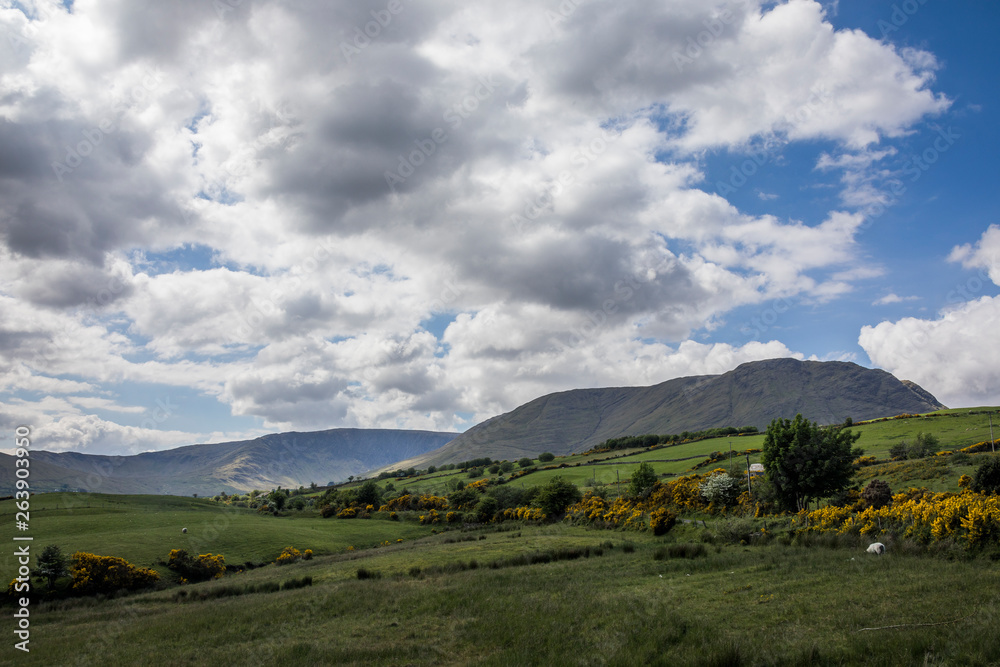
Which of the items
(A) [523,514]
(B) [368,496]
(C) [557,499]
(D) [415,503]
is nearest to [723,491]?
(C) [557,499]


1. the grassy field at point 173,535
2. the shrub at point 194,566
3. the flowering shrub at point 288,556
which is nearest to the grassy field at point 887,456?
the grassy field at point 173,535

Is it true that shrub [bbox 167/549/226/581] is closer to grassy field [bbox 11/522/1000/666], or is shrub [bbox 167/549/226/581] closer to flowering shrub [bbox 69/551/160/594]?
flowering shrub [bbox 69/551/160/594]

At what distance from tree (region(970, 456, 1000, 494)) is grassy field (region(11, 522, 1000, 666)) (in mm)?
11947

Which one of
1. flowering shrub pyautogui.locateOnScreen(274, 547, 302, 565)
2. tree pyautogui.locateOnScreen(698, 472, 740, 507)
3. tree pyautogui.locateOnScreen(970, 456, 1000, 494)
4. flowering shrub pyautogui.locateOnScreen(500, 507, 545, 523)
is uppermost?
tree pyautogui.locateOnScreen(970, 456, 1000, 494)

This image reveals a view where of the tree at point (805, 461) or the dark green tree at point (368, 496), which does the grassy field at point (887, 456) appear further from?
the dark green tree at point (368, 496)

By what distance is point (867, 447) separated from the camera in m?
66.1

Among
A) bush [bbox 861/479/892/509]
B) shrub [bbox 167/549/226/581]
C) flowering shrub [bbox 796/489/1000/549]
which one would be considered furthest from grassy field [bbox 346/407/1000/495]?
shrub [bbox 167/549/226/581]

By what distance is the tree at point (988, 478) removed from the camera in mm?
27406

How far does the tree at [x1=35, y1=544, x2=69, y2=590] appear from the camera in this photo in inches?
1272

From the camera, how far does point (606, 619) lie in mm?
14367

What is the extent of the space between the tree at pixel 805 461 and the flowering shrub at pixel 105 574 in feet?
149

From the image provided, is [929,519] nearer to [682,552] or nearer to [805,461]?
[682,552]

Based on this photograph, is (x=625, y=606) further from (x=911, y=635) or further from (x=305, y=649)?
(x=305, y=649)

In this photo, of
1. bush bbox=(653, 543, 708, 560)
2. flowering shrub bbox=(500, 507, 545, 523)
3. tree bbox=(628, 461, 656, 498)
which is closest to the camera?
bush bbox=(653, 543, 708, 560)
